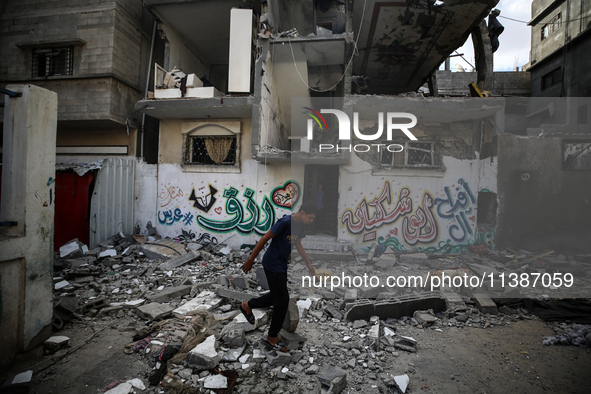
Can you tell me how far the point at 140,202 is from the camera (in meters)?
9.18

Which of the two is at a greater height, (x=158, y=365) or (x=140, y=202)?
(x=140, y=202)

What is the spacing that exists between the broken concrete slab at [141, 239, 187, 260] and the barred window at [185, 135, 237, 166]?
2.73 metres

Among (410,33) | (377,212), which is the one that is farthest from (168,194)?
(410,33)

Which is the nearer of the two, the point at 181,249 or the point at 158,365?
the point at 158,365

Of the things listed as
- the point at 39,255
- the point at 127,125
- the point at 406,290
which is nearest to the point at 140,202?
the point at 127,125

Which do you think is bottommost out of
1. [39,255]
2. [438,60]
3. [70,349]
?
[70,349]

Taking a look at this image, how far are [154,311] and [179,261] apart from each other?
2759 mm

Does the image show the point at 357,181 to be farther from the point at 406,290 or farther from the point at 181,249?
the point at 181,249

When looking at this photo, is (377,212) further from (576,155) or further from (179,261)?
(576,155)

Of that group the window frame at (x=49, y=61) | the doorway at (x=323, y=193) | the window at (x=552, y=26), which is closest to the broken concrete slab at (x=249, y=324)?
the doorway at (x=323, y=193)

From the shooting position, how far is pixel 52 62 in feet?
28.9

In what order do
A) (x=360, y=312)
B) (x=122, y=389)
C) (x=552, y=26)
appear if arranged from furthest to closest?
(x=552, y=26) < (x=360, y=312) < (x=122, y=389)

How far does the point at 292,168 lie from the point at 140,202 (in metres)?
5.16

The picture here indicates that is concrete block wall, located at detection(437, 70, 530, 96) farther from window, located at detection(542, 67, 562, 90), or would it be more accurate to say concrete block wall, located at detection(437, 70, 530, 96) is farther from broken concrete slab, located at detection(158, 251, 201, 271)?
broken concrete slab, located at detection(158, 251, 201, 271)
